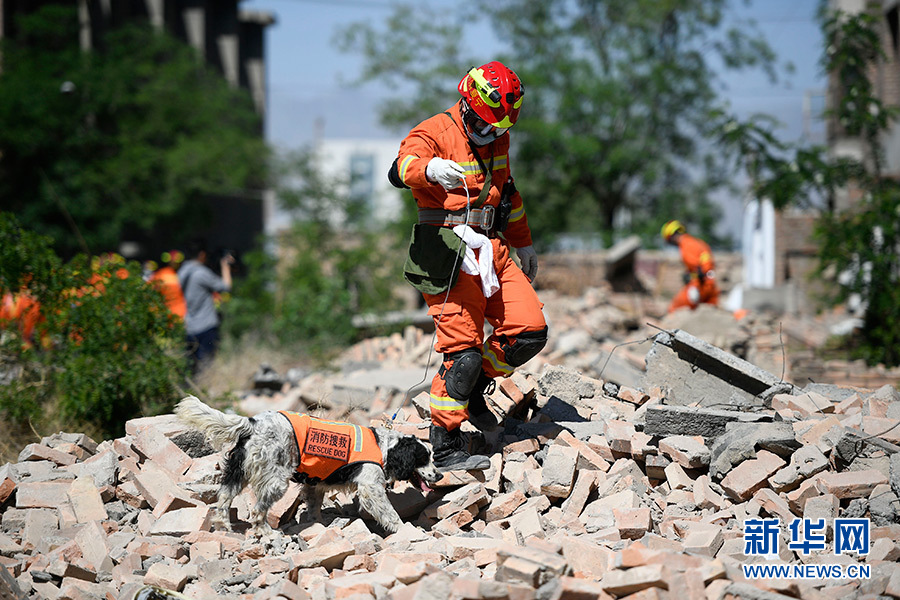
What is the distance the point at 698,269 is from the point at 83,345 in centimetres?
812

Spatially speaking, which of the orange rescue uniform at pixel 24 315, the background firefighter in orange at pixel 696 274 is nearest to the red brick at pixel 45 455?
the orange rescue uniform at pixel 24 315

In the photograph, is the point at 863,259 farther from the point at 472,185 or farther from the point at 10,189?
the point at 10,189

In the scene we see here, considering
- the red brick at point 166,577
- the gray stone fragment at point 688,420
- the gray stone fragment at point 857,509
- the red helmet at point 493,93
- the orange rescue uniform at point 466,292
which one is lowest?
the red brick at point 166,577

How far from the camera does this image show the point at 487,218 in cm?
444

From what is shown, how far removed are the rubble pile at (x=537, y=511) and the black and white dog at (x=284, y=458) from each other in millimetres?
168

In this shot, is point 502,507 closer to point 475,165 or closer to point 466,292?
point 466,292

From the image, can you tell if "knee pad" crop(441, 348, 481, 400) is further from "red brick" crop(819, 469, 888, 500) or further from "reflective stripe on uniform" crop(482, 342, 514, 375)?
"red brick" crop(819, 469, 888, 500)

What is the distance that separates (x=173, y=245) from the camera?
21.2 m

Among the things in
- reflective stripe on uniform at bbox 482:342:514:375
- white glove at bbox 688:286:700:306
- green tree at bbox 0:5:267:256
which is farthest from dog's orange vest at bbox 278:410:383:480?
green tree at bbox 0:5:267:256

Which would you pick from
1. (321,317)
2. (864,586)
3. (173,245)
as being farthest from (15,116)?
(864,586)

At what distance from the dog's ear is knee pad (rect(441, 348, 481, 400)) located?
38cm

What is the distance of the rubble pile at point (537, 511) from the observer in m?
3.30

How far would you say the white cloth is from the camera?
4301 mm

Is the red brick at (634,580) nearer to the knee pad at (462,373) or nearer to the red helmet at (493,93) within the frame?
the knee pad at (462,373)
